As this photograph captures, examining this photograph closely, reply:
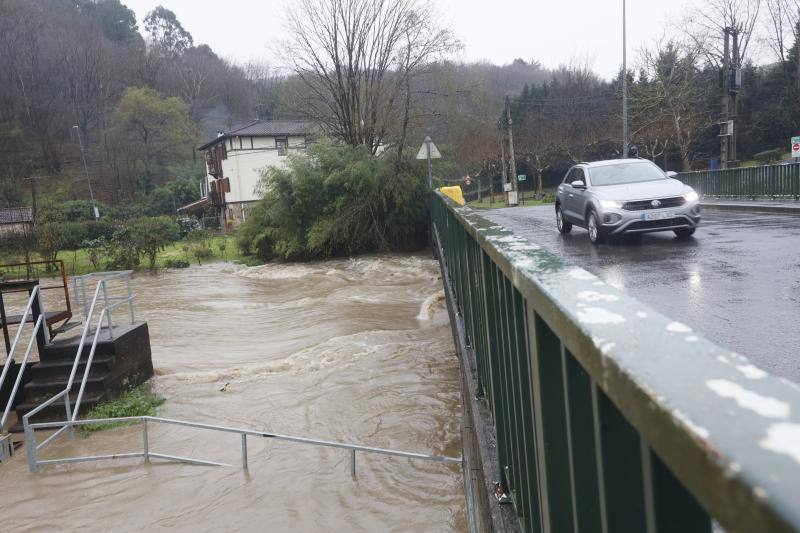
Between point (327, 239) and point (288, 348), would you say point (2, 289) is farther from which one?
point (327, 239)

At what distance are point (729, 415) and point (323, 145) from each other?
2928cm

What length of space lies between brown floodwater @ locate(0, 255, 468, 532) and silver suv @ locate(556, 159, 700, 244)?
12.9ft

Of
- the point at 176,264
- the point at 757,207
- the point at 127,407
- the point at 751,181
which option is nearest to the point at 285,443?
the point at 127,407

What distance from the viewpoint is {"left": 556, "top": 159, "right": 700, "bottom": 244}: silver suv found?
1288 cm

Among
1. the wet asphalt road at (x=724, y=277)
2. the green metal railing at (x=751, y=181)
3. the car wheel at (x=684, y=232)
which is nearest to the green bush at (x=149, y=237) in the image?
the wet asphalt road at (x=724, y=277)

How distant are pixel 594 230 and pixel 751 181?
12.6 meters

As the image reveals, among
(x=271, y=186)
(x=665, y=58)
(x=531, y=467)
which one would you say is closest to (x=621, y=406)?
(x=531, y=467)

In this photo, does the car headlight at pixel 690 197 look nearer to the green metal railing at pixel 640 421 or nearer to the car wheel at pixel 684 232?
the car wheel at pixel 684 232

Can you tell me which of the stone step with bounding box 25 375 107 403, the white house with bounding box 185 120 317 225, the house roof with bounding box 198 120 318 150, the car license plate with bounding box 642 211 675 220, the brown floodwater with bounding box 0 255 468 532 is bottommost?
the brown floodwater with bounding box 0 255 468 532

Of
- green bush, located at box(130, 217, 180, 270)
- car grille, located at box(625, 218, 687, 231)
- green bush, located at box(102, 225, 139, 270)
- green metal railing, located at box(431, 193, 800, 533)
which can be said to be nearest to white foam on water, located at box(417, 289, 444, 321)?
car grille, located at box(625, 218, 687, 231)

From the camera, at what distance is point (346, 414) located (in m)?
9.54

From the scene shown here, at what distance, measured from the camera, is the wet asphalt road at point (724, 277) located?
6.16 m

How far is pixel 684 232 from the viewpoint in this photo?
13.6m

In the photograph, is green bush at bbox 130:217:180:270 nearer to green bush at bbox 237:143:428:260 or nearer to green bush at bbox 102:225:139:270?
green bush at bbox 102:225:139:270
